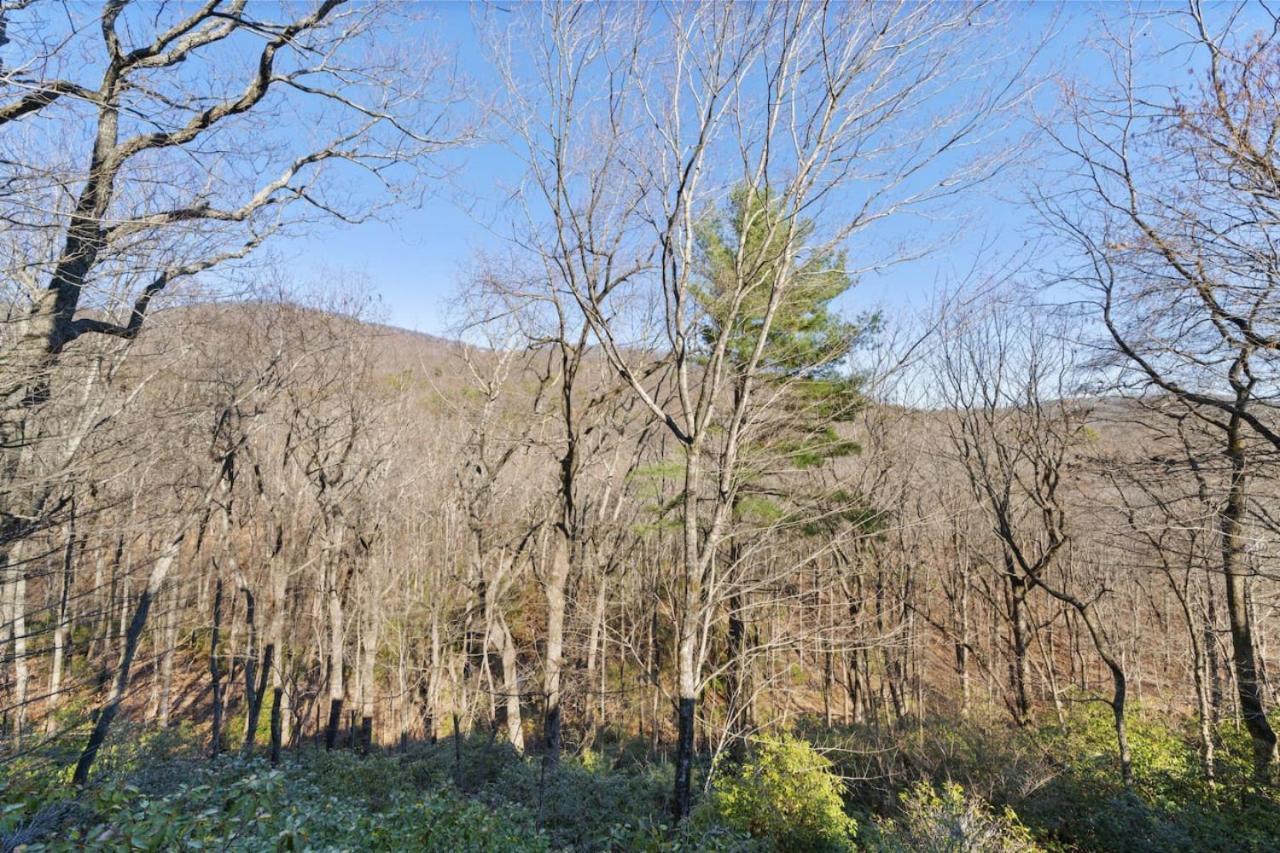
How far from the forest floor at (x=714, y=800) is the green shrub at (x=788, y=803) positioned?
0.8 inches

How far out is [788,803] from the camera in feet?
23.0

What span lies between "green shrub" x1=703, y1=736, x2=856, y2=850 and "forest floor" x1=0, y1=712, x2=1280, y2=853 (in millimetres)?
20

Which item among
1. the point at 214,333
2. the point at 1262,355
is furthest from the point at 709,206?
the point at 214,333

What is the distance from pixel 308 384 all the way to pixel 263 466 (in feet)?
7.31

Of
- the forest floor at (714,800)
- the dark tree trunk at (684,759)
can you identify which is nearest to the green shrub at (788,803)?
the forest floor at (714,800)

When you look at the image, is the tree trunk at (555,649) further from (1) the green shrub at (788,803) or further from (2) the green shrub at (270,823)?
(1) the green shrub at (788,803)

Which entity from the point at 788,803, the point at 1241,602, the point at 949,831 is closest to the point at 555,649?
the point at 788,803

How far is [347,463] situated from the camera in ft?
40.5

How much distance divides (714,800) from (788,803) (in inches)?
33.4

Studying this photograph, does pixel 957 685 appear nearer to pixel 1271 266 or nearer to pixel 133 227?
pixel 1271 266

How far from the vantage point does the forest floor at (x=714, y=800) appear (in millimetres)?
3953

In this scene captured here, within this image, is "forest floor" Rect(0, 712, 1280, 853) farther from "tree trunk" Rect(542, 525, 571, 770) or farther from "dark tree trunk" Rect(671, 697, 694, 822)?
"tree trunk" Rect(542, 525, 571, 770)

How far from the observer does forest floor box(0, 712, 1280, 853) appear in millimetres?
3953

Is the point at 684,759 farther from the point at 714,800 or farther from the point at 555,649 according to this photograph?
the point at 555,649
